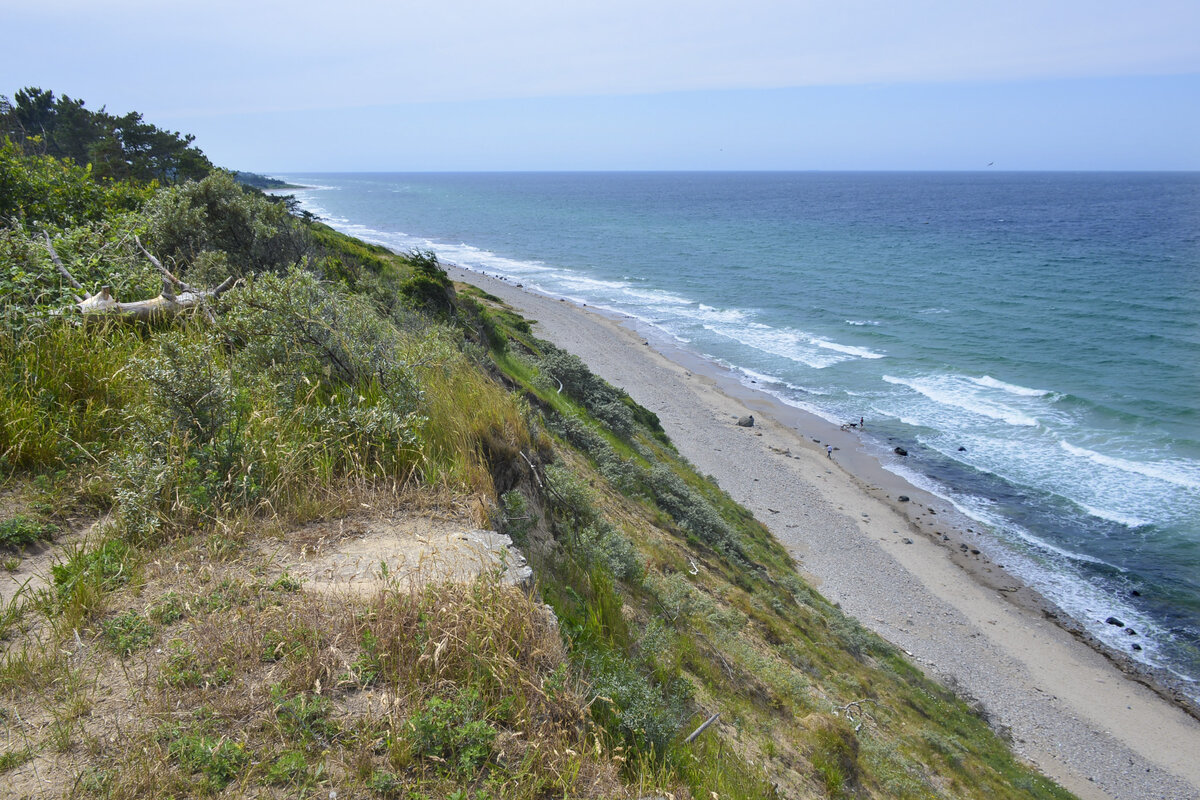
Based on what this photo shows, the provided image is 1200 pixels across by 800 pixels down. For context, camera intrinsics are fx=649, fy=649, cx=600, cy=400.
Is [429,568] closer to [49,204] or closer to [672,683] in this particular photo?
[672,683]

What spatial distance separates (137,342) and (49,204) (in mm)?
6701

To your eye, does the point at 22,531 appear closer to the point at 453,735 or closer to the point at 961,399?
the point at 453,735

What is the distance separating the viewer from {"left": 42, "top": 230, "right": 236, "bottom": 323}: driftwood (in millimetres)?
6656

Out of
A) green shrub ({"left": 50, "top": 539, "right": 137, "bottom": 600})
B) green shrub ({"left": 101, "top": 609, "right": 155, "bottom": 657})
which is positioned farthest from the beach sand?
green shrub ({"left": 50, "top": 539, "right": 137, "bottom": 600})

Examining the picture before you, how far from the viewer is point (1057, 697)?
1686 cm

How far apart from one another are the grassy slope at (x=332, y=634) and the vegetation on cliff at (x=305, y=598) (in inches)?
0.8

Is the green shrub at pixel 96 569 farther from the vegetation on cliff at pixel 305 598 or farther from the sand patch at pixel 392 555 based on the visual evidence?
the sand patch at pixel 392 555

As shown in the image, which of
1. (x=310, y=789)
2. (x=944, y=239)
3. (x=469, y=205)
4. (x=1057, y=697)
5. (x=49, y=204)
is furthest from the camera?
(x=469, y=205)

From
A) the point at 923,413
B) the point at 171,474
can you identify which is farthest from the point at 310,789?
the point at 923,413

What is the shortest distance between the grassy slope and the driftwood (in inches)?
14.0

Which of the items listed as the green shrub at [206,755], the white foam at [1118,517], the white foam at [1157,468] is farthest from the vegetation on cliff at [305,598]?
the white foam at [1157,468]

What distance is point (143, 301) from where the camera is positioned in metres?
7.18

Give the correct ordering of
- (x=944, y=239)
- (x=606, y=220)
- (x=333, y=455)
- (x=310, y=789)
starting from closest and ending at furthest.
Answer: (x=310, y=789), (x=333, y=455), (x=944, y=239), (x=606, y=220)

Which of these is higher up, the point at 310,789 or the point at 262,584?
the point at 262,584
